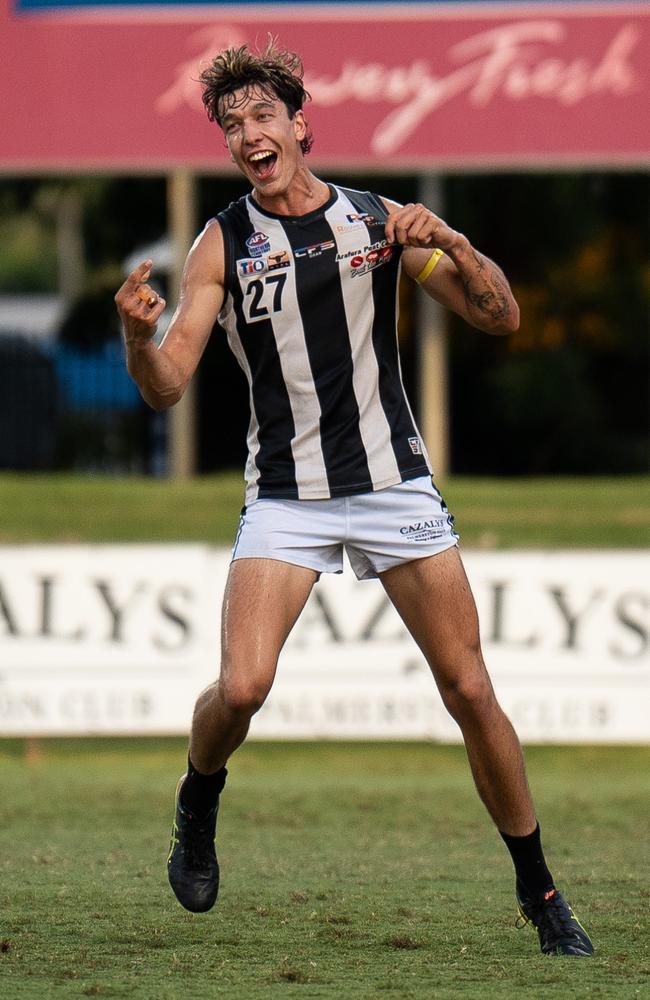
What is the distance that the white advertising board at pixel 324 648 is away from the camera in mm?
→ 9438

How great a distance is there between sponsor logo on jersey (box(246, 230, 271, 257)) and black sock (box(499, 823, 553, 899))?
5.63 feet

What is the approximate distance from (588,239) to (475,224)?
4.64ft

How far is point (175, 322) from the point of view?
4852mm

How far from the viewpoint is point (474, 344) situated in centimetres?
1900

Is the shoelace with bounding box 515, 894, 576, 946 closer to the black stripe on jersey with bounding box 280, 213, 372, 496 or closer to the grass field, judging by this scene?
the grass field

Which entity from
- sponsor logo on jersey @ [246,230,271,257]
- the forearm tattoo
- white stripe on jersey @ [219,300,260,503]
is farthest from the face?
the forearm tattoo

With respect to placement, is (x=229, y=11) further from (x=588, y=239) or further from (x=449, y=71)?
(x=588, y=239)

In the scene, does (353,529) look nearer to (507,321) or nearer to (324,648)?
(507,321)

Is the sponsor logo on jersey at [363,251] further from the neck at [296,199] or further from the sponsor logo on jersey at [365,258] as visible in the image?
the neck at [296,199]

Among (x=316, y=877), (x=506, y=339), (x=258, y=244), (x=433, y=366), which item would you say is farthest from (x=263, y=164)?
(x=506, y=339)

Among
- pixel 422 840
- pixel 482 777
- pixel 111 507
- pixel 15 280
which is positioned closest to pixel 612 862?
pixel 422 840

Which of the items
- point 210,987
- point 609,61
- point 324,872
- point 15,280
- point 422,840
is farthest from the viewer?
point 15,280

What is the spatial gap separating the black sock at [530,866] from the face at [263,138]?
187 centimetres

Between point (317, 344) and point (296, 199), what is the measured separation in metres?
0.42
